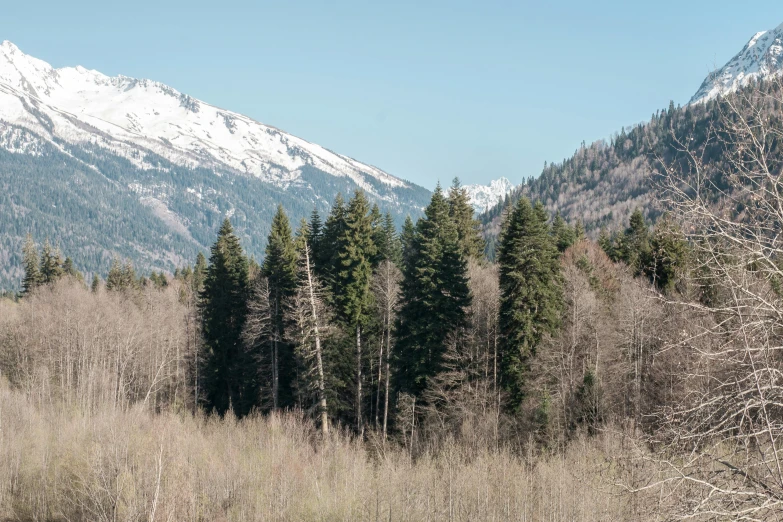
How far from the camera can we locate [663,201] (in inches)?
384

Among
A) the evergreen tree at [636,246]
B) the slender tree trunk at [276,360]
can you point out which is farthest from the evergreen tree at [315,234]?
the evergreen tree at [636,246]

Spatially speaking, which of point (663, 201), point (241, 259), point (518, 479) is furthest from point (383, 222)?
point (663, 201)

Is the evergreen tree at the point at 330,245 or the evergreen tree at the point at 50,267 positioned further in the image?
the evergreen tree at the point at 50,267

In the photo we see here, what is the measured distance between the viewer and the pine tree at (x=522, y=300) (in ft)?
128

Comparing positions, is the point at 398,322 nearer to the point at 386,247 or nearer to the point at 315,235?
the point at 386,247

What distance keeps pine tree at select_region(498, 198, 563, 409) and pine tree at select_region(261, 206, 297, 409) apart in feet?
53.5

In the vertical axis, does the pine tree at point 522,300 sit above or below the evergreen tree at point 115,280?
below

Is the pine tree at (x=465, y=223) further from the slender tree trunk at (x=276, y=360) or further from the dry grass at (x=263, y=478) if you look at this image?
the dry grass at (x=263, y=478)

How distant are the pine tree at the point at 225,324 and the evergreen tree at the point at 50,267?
36682 mm

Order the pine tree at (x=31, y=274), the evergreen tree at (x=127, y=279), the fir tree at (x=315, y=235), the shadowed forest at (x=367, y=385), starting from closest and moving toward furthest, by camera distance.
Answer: the shadowed forest at (x=367, y=385), the fir tree at (x=315, y=235), the pine tree at (x=31, y=274), the evergreen tree at (x=127, y=279)

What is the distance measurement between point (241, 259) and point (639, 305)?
3225 cm

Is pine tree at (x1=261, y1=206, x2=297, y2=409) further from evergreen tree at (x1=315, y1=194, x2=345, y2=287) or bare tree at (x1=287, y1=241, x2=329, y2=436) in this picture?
bare tree at (x1=287, y1=241, x2=329, y2=436)

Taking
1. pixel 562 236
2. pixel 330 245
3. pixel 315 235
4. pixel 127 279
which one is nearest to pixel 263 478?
pixel 330 245

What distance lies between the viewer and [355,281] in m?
47.6
